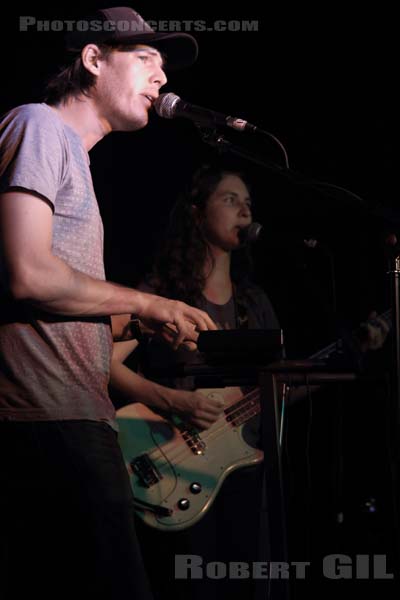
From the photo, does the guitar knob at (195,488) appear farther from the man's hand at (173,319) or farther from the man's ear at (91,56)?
the man's ear at (91,56)

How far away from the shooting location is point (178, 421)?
2.95 metres

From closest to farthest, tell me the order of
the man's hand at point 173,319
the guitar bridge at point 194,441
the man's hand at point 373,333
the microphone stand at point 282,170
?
the man's hand at point 173,319
the microphone stand at point 282,170
the guitar bridge at point 194,441
the man's hand at point 373,333

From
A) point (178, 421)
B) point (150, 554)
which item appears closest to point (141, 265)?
point (178, 421)

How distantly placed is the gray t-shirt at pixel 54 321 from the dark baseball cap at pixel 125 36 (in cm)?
49

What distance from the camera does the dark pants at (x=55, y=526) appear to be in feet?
4.72

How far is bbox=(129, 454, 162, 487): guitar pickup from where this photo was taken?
2844 mm

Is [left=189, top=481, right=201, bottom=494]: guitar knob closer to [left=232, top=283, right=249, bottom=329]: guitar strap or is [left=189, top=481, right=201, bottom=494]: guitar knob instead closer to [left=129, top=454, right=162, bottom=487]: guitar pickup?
[left=129, top=454, right=162, bottom=487]: guitar pickup

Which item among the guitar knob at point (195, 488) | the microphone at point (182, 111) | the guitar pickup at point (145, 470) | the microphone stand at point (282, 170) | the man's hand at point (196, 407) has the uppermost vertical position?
the microphone at point (182, 111)

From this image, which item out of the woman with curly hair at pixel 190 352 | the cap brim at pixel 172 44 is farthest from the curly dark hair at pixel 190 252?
the cap brim at pixel 172 44

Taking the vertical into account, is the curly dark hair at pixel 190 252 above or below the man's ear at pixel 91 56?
below

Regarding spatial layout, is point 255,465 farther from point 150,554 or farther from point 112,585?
point 112,585

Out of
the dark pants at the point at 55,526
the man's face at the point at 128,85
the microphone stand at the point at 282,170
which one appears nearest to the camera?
the dark pants at the point at 55,526

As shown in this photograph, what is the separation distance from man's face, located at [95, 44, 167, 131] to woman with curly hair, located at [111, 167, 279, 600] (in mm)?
766

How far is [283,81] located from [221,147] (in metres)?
1.79
